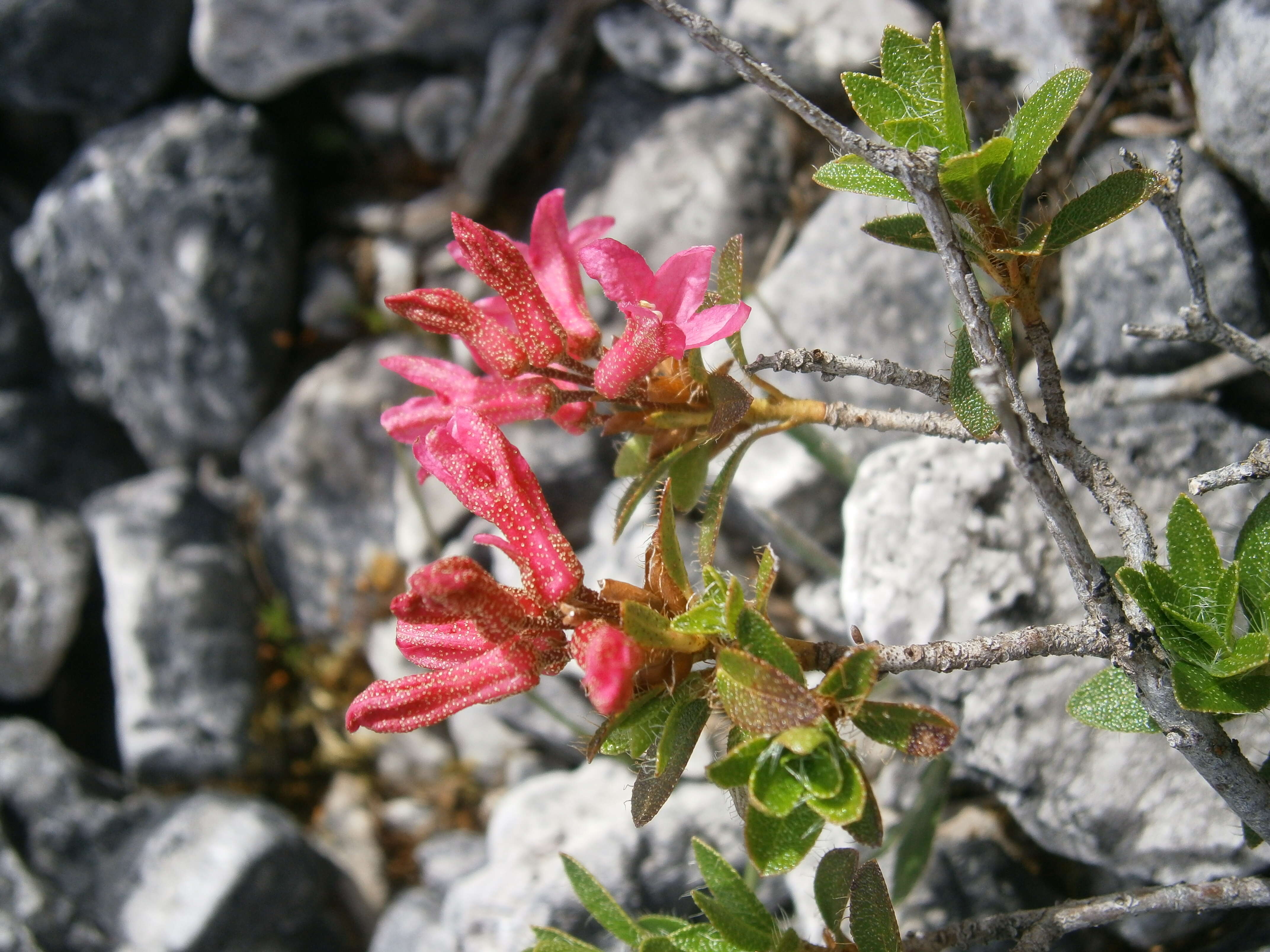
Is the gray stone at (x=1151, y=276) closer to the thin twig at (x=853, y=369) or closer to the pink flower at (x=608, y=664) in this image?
the thin twig at (x=853, y=369)

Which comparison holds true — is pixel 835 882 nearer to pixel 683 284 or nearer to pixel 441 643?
pixel 441 643

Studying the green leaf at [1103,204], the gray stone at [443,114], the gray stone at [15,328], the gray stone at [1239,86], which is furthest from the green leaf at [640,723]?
the gray stone at [15,328]

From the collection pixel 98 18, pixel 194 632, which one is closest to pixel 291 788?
pixel 194 632

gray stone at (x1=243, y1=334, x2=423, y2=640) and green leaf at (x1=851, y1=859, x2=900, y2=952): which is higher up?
green leaf at (x1=851, y1=859, x2=900, y2=952)

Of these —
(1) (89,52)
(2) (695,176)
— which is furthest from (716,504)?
(1) (89,52)

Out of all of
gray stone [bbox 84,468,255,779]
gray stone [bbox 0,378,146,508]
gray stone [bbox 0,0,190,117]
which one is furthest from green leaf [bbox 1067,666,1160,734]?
gray stone [bbox 0,378,146,508]

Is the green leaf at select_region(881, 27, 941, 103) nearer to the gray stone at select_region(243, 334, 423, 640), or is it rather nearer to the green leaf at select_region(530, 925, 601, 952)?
the green leaf at select_region(530, 925, 601, 952)
